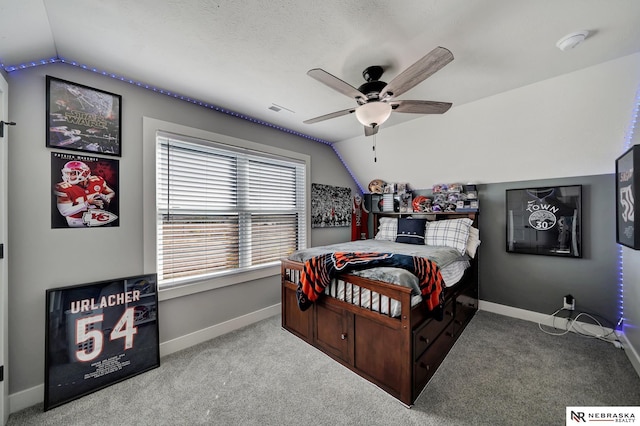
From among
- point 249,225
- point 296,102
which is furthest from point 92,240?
point 296,102

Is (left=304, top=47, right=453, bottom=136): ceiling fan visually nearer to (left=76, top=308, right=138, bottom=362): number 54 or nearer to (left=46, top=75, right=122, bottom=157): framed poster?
(left=46, top=75, right=122, bottom=157): framed poster

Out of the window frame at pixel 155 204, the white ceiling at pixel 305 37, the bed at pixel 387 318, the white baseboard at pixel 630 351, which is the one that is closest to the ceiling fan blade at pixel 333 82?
the white ceiling at pixel 305 37

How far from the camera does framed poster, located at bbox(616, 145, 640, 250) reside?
1747 mm

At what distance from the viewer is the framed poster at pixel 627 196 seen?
68.8 inches

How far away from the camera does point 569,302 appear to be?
2721 mm

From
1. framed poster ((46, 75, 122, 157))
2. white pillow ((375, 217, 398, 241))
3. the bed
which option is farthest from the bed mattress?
framed poster ((46, 75, 122, 157))

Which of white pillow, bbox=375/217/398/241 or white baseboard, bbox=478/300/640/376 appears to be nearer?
white baseboard, bbox=478/300/640/376

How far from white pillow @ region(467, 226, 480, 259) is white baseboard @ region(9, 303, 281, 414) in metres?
2.62

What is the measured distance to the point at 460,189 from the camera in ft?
11.2

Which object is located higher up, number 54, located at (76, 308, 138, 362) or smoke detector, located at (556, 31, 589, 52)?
smoke detector, located at (556, 31, 589, 52)

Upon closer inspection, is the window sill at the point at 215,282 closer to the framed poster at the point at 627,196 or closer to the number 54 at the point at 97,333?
the number 54 at the point at 97,333

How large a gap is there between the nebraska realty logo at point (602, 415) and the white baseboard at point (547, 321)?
634 mm

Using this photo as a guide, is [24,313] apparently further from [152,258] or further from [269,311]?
[269,311]

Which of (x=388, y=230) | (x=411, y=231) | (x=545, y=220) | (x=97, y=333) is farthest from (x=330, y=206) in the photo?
(x=97, y=333)
